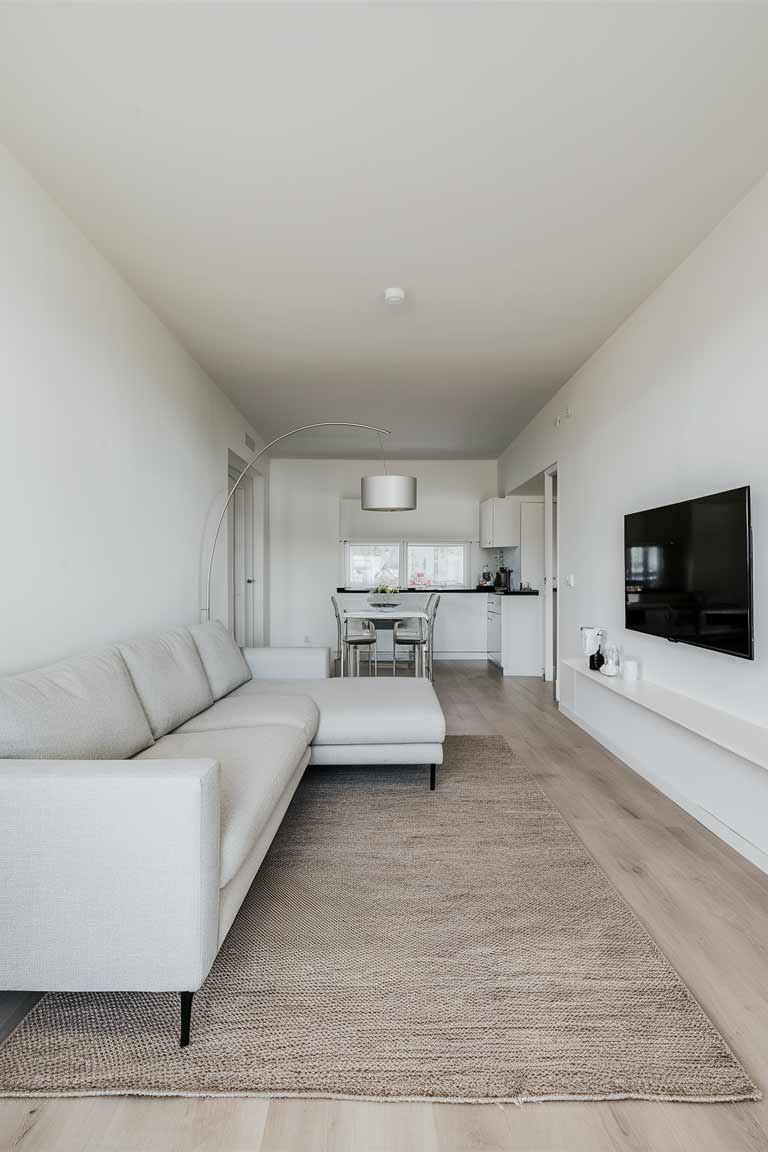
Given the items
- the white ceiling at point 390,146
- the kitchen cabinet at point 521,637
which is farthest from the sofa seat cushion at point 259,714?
the kitchen cabinet at point 521,637

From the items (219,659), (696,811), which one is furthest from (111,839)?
(696,811)

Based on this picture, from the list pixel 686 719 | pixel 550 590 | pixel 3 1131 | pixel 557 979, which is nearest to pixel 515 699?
pixel 550 590

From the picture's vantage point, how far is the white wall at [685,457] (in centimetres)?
239

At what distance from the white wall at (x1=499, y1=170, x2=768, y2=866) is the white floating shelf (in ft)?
0.24

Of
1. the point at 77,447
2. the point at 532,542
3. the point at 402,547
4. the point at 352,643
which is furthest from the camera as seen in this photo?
the point at 402,547

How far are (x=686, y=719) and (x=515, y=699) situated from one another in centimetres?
293

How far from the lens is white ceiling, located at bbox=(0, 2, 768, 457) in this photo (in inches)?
67.2

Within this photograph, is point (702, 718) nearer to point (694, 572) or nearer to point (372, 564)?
point (694, 572)

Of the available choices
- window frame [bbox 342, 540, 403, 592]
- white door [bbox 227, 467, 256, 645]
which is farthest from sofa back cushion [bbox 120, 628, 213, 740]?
window frame [bbox 342, 540, 403, 592]

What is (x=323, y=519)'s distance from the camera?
27.1 ft

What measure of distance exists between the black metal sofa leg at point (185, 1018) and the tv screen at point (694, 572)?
2.19 meters

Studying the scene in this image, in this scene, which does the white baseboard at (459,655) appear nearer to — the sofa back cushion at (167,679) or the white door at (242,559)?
the white door at (242,559)

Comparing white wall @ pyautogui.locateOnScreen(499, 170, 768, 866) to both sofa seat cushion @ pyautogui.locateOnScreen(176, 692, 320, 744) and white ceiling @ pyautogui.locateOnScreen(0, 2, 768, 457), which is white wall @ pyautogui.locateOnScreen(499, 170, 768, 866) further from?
sofa seat cushion @ pyautogui.locateOnScreen(176, 692, 320, 744)

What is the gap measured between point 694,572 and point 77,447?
287 centimetres
